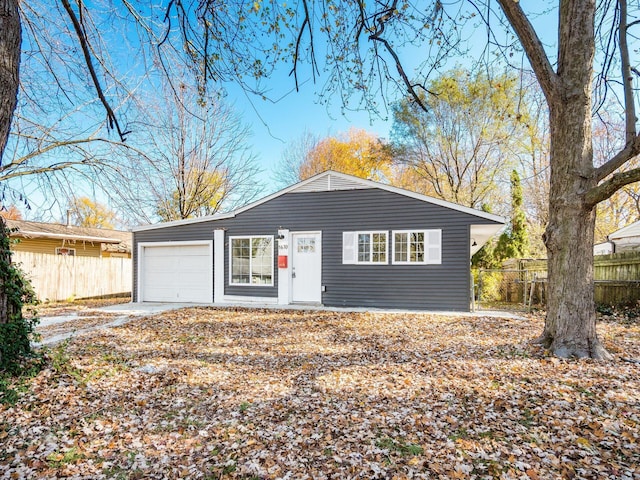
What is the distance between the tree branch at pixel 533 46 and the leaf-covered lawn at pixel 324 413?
3.96 metres

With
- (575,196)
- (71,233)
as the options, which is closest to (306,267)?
(575,196)

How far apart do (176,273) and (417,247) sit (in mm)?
8179

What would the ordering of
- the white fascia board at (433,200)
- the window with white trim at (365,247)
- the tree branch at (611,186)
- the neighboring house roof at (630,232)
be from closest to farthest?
the tree branch at (611,186) < the white fascia board at (433,200) < the window with white trim at (365,247) < the neighboring house roof at (630,232)

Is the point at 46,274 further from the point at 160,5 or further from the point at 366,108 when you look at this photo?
the point at 366,108

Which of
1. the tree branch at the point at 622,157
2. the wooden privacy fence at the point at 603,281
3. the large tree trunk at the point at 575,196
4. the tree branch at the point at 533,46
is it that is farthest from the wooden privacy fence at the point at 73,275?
the wooden privacy fence at the point at 603,281

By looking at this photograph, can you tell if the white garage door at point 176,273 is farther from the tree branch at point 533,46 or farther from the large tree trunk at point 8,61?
the tree branch at point 533,46

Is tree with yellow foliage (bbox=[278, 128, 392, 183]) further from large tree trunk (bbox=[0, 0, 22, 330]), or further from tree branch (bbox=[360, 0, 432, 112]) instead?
large tree trunk (bbox=[0, 0, 22, 330])

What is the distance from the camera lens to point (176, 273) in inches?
471

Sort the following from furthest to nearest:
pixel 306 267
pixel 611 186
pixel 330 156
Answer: pixel 330 156 → pixel 306 267 → pixel 611 186

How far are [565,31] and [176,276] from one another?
11.9 meters

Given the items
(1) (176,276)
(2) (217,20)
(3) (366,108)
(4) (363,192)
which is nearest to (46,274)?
(1) (176,276)

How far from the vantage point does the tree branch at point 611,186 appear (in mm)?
4219

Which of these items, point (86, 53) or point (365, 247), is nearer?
point (86, 53)

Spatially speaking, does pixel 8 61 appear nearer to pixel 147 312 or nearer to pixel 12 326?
pixel 12 326
